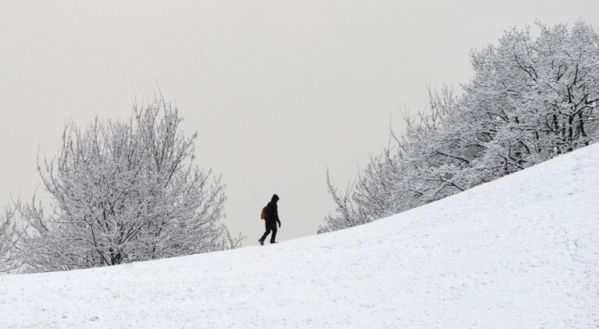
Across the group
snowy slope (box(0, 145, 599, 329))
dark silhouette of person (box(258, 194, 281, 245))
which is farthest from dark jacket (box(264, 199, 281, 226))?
snowy slope (box(0, 145, 599, 329))

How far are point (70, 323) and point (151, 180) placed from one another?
15.3 m

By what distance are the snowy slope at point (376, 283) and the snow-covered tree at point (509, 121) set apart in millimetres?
10549

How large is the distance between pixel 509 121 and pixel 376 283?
1931cm

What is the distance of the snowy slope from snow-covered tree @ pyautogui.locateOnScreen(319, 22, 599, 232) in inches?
415

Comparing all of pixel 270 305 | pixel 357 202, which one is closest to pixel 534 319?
pixel 270 305

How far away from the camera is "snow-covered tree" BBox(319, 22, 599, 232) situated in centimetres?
2895

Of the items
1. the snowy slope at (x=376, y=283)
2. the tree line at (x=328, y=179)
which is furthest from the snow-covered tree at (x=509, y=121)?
the snowy slope at (x=376, y=283)

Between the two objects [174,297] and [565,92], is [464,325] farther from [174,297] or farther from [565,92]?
[565,92]

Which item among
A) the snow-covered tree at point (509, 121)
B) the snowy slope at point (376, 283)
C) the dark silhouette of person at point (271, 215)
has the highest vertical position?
the snow-covered tree at point (509, 121)

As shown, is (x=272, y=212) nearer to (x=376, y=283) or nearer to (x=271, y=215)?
Result: (x=271, y=215)

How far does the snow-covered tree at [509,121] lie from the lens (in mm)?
28953

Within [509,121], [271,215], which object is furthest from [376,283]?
[509,121]

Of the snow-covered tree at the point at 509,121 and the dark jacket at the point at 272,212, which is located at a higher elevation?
the snow-covered tree at the point at 509,121

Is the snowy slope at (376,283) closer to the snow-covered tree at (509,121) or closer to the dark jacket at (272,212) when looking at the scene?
the dark jacket at (272,212)
